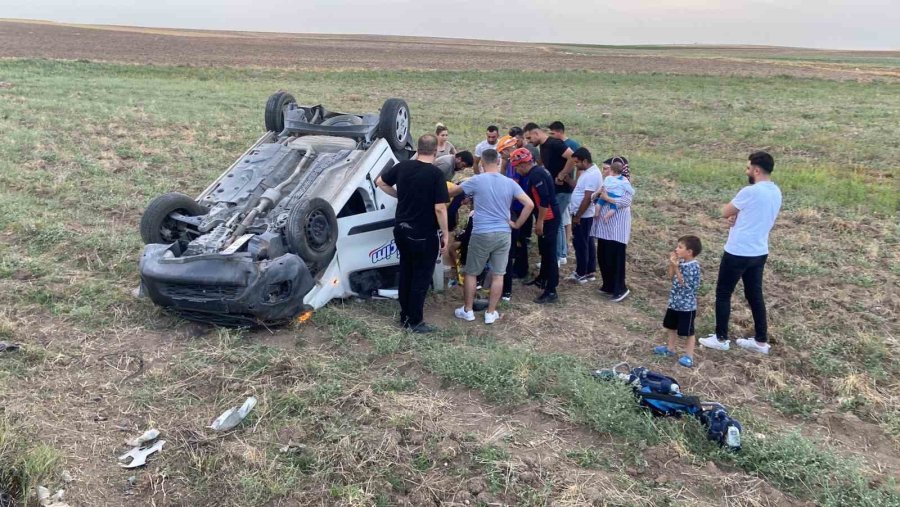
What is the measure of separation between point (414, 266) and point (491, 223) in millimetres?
831

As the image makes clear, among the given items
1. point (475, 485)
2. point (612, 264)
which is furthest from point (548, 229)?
point (475, 485)

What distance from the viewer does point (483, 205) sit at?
5.65 m

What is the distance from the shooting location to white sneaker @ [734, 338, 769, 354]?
5297 millimetres

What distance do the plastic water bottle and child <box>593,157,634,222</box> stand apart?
10.1ft

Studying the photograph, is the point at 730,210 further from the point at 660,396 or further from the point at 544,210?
the point at 660,396

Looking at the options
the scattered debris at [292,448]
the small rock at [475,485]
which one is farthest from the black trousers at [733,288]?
the scattered debris at [292,448]

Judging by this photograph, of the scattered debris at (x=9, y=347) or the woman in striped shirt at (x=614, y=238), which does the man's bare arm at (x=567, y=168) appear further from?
the scattered debris at (x=9, y=347)

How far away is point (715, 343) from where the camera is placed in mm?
5348

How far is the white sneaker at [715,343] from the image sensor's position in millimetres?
5324

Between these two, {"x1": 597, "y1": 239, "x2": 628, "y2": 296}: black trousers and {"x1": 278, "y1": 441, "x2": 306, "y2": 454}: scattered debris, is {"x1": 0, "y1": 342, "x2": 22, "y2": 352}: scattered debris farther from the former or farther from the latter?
{"x1": 597, "y1": 239, "x2": 628, "y2": 296}: black trousers

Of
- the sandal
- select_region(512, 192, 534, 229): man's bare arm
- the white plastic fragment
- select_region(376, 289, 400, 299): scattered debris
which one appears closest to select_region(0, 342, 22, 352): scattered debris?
the white plastic fragment

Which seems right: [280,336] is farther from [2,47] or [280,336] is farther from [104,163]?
[2,47]

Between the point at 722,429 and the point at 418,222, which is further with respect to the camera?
the point at 418,222

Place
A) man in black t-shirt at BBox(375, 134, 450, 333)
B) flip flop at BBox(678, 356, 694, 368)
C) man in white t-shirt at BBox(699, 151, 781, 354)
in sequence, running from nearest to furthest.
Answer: flip flop at BBox(678, 356, 694, 368) → man in white t-shirt at BBox(699, 151, 781, 354) → man in black t-shirt at BBox(375, 134, 450, 333)
